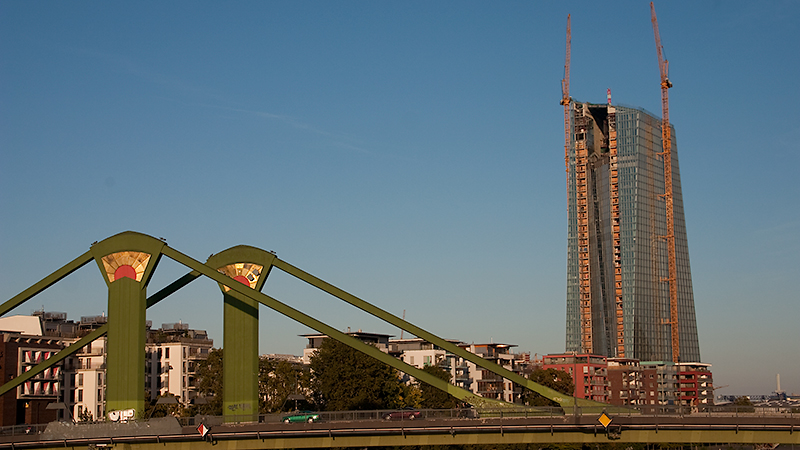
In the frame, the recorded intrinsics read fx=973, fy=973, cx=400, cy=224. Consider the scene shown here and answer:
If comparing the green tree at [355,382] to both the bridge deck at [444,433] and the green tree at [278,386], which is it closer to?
the green tree at [278,386]

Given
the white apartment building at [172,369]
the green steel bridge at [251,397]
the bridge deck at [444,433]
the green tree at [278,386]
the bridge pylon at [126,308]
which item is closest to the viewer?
the bridge deck at [444,433]

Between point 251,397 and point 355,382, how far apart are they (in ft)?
138

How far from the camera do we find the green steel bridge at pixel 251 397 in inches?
2963

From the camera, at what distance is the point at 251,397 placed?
96.2 m

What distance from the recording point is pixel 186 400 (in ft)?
566

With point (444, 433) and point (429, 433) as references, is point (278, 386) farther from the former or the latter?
point (429, 433)

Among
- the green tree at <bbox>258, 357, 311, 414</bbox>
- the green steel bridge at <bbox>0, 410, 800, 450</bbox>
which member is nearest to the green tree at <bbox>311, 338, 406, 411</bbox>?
the green tree at <bbox>258, 357, 311, 414</bbox>

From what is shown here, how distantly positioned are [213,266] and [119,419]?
19.5 meters

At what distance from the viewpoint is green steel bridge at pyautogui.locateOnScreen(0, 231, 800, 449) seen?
247 ft

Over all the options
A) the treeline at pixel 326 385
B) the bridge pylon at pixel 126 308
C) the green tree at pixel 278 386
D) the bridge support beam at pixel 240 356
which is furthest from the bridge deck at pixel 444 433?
the green tree at pixel 278 386

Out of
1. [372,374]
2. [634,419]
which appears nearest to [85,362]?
[372,374]

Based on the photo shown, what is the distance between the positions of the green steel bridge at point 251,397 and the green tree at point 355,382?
40.1 meters

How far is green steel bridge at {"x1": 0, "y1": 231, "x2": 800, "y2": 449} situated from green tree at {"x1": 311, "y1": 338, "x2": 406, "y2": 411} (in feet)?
132

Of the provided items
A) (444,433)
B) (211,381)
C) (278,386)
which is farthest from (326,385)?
(444,433)
